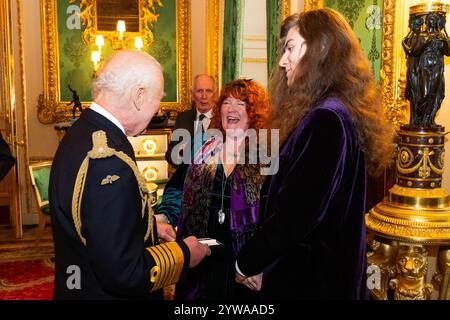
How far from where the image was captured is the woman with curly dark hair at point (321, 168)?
5.02 ft

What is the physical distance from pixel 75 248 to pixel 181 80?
5455 millimetres

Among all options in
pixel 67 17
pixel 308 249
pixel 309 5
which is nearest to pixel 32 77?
pixel 67 17

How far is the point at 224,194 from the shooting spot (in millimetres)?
2307

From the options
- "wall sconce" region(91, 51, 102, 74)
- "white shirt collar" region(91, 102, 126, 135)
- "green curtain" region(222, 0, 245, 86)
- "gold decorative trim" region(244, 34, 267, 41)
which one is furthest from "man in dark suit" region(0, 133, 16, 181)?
"wall sconce" region(91, 51, 102, 74)

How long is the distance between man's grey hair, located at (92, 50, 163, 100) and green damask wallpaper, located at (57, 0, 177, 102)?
4.97 meters

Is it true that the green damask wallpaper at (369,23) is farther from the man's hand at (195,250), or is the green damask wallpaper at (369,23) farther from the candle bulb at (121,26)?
the candle bulb at (121,26)

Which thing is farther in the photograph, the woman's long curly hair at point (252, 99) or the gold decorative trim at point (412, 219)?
the gold decorative trim at point (412, 219)

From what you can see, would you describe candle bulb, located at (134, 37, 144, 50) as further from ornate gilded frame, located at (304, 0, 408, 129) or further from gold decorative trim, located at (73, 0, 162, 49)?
ornate gilded frame, located at (304, 0, 408, 129)

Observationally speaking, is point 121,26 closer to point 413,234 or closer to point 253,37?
point 253,37

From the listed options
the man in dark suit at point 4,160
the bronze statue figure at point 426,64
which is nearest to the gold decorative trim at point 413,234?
the bronze statue figure at point 426,64

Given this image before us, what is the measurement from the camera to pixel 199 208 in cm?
235

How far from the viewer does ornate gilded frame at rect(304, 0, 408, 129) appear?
3691 millimetres

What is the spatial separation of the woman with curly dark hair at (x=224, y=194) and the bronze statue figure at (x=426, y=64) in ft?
2.92
